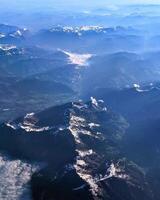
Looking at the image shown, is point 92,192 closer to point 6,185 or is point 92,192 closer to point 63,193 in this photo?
point 63,193

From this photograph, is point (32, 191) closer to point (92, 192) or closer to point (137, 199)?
point (92, 192)

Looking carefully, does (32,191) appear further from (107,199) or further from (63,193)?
(107,199)

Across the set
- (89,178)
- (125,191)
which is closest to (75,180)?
(89,178)

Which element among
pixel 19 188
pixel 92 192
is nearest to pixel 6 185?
pixel 19 188

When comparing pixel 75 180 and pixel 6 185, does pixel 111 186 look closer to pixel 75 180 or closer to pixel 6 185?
pixel 75 180

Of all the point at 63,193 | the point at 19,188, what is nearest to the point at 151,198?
the point at 63,193
